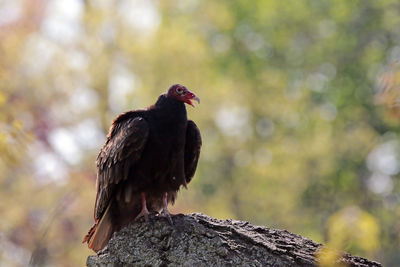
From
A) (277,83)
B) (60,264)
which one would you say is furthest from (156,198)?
(277,83)

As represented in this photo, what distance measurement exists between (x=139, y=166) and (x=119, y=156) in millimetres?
152

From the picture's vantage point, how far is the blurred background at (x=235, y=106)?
12188 millimetres

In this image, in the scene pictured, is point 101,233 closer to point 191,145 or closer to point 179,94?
point 191,145

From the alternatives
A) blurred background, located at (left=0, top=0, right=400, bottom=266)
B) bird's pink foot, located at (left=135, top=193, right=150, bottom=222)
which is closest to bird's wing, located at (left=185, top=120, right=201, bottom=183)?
bird's pink foot, located at (left=135, top=193, right=150, bottom=222)

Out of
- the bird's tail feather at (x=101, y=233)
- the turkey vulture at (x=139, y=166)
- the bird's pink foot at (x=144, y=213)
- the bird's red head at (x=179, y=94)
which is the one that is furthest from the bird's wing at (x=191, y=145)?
the bird's tail feather at (x=101, y=233)

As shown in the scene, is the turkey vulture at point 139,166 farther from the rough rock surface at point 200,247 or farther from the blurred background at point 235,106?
the blurred background at point 235,106

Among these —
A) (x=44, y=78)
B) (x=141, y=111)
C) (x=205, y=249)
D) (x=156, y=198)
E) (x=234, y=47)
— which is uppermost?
(x=234, y=47)

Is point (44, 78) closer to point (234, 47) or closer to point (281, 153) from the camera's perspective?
point (281, 153)

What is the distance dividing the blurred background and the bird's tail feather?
189 inches

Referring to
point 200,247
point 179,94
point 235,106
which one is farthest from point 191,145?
point 235,106

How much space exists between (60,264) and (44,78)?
11.8 ft

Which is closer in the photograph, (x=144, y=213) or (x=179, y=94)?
(x=144, y=213)

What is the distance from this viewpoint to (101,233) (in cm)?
459

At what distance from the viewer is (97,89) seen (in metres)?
12.8
